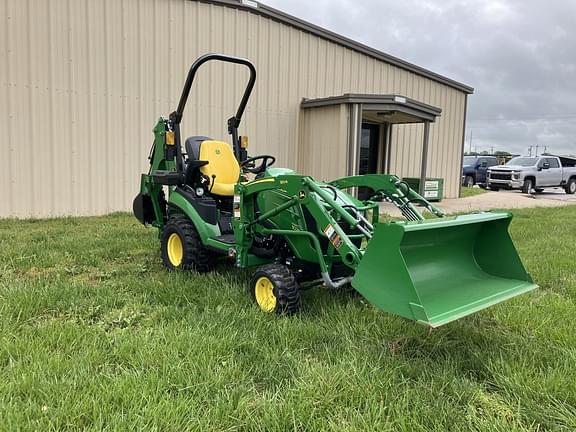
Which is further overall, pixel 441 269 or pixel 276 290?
pixel 276 290

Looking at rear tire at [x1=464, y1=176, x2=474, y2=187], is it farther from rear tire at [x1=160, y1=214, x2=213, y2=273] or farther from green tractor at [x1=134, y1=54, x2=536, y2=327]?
rear tire at [x1=160, y1=214, x2=213, y2=273]

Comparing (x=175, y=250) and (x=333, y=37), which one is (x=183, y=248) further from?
(x=333, y=37)

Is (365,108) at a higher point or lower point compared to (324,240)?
higher

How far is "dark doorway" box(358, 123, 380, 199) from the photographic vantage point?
13391mm

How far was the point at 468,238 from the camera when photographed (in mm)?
3543

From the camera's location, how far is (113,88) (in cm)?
916

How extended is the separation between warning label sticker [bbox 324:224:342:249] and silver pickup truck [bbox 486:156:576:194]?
17.7m

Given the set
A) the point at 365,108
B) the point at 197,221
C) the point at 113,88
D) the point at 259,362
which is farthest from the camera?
the point at 365,108

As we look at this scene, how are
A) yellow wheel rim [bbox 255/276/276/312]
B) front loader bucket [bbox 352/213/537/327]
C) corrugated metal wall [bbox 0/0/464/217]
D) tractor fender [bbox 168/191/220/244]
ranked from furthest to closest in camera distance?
1. corrugated metal wall [bbox 0/0/464/217]
2. tractor fender [bbox 168/191/220/244]
3. yellow wheel rim [bbox 255/276/276/312]
4. front loader bucket [bbox 352/213/537/327]

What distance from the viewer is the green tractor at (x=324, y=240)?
2.81 m

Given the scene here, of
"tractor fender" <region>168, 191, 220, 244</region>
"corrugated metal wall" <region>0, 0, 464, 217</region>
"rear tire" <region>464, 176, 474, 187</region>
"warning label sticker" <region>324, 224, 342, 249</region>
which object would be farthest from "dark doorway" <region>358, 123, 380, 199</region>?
"rear tire" <region>464, 176, 474, 187</region>

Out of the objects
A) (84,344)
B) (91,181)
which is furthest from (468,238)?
(91,181)

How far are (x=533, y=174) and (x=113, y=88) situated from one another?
16.4 metres

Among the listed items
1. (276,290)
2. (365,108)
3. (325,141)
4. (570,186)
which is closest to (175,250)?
(276,290)
